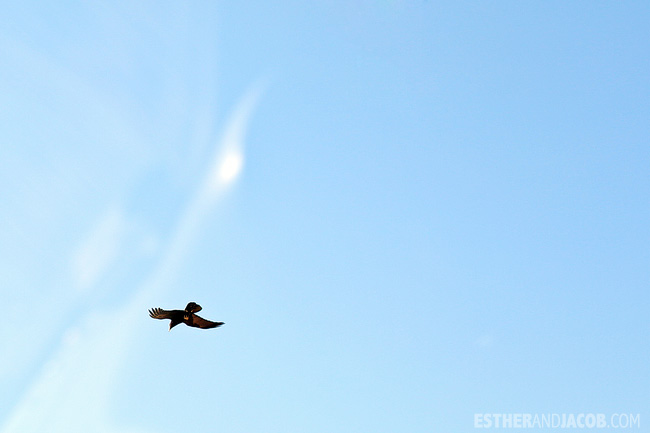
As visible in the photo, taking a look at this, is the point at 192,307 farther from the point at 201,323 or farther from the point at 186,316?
the point at 201,323

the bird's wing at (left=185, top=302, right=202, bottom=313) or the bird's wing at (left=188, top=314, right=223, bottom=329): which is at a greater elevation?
the bird's wing at (left=185, top=302, right=202, bottom=313)

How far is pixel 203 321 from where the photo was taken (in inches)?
934

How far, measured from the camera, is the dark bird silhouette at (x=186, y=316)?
23.4 m

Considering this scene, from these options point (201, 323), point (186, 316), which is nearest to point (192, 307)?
point (186, 316)

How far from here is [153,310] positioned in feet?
78.3

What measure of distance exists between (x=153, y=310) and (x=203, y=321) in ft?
8.12

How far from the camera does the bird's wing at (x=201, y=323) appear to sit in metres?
23.6

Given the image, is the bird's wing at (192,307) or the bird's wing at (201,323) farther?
the bird's wing at (201,323)

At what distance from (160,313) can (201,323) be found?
198 cm

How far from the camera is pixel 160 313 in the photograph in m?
23.7

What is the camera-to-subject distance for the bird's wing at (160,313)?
23.5 m

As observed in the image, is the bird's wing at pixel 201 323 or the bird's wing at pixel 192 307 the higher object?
the bird's wing at pixel 192 307

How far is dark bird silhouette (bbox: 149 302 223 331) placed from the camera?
2339cm

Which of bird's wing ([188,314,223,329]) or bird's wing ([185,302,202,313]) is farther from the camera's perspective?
bird's wing ([188,314,223,329])
